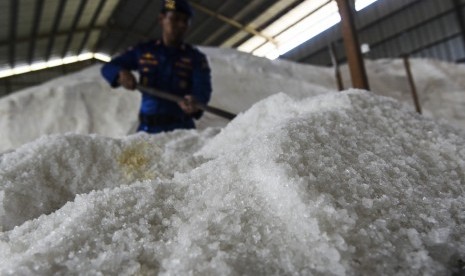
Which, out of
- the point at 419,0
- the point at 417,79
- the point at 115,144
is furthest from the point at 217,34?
the point at 115,144

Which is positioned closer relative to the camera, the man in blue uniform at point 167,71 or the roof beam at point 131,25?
the man in blue uniform at point 167,71

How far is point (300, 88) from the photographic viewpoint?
306 cm

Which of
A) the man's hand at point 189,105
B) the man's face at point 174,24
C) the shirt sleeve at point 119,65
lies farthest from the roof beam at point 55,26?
the man's hand at point 189,105

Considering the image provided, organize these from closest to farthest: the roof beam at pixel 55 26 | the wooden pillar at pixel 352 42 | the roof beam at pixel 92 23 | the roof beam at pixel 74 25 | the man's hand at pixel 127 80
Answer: the wooden pillar at pixel 352 42 → the man's hand at pixel 127 80 → the roof beam at pixel 55 26 → the roof beam at pixel 74 25 → the roof beam at pixel 92 23

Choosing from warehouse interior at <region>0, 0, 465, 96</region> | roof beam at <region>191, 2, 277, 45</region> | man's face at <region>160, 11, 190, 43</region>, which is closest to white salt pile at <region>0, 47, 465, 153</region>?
man's face at <region>160, 11, 190, 43</region>

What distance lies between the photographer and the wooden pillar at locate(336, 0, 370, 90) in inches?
55.5

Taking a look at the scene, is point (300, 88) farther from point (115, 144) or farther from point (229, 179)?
point (229, 179)

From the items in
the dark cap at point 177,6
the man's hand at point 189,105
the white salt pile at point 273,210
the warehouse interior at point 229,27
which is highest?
the warehouse interior at point 229,27

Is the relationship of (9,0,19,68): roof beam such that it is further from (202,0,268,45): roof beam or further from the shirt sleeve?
the shirt sleeve

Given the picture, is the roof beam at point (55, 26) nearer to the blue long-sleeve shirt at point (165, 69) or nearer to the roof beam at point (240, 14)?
the roof beam at point (240, 14)

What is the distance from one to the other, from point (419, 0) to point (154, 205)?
27.4 ft

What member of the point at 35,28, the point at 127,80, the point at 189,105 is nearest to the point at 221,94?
the point at 127,80

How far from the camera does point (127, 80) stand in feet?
6.51

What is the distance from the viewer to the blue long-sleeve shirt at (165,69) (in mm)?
2104
